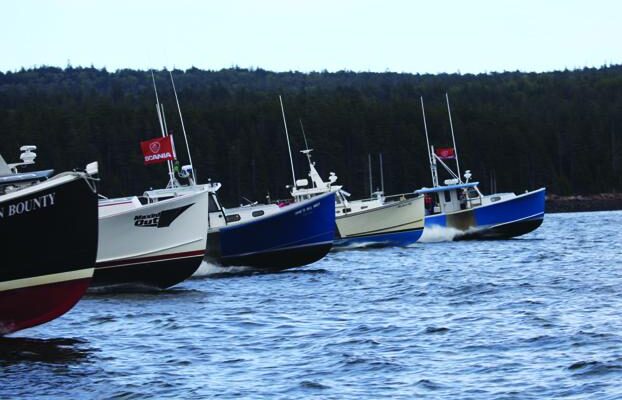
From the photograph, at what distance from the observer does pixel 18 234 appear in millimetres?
20172

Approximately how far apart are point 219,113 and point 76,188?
131m

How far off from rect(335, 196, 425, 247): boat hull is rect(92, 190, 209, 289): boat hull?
73.3ft

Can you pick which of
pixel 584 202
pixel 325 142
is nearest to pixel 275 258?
pixel 325 142

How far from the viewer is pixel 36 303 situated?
20.8 meters

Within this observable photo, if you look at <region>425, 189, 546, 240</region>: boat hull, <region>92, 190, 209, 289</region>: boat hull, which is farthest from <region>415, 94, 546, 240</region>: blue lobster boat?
<region>92, 190, 209, 289</region>: boat hull

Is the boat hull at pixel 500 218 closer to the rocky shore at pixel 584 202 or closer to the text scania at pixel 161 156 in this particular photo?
the text scania at pixel 161 156

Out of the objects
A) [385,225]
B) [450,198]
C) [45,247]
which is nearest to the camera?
[45,247]

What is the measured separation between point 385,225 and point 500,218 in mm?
6431

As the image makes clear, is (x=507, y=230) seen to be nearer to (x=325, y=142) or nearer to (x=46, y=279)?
(x=46, y=279)

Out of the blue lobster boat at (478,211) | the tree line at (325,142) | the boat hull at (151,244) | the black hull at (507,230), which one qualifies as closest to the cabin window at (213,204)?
the boat hull at (151,244)

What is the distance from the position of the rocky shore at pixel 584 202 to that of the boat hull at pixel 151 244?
110m

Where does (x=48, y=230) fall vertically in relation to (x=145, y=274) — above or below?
above

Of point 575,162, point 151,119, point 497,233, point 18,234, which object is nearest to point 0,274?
point 18,234

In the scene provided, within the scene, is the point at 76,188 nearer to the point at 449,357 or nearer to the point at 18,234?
the point at 18,234
